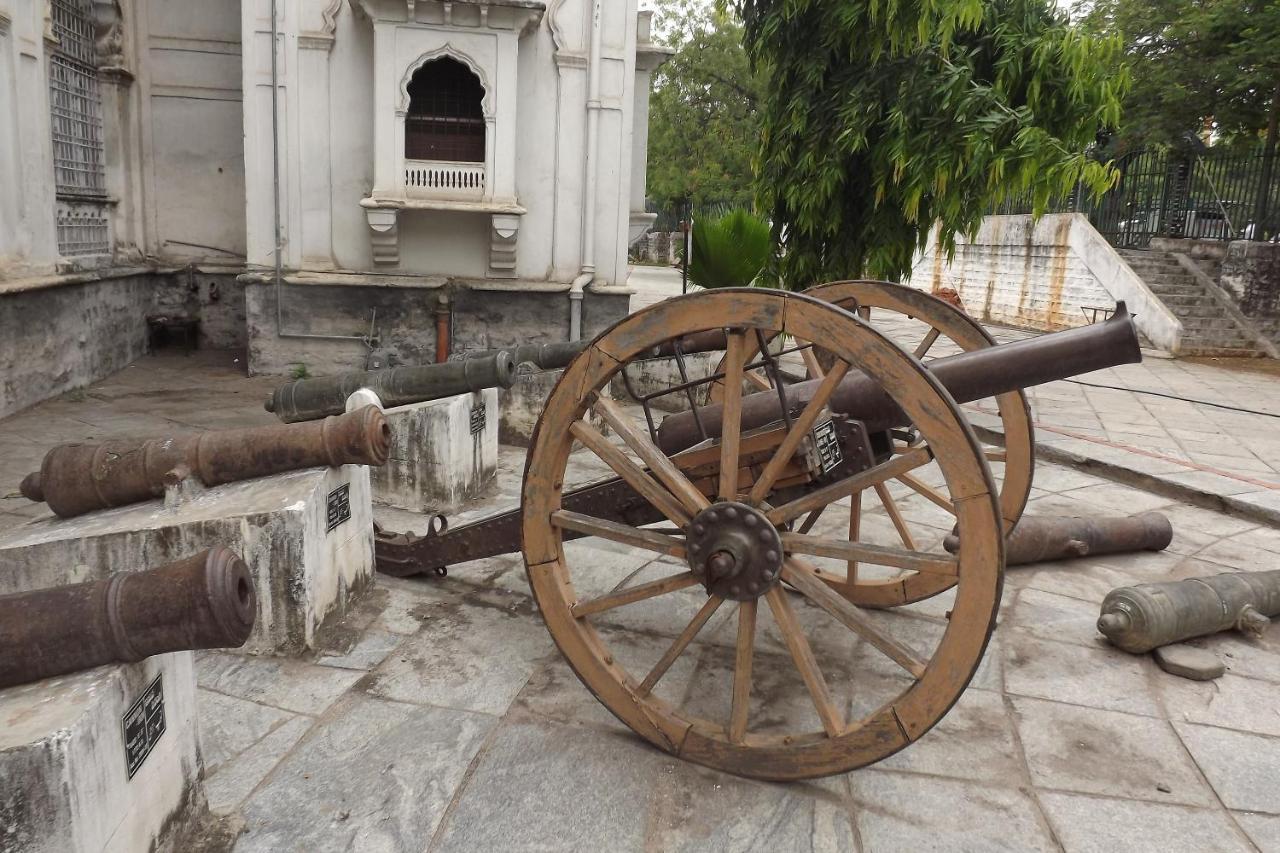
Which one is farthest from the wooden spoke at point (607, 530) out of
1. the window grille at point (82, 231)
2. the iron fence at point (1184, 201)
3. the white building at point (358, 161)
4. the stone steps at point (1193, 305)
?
the iron fence at point (1184, 201)

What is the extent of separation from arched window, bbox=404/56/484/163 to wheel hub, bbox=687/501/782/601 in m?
8.01

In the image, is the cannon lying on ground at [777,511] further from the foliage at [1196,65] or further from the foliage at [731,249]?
the foliage at [1196,65]

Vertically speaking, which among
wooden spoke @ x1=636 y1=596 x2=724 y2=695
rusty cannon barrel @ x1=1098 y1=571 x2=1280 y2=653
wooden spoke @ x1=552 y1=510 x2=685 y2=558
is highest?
wooden spoke @ x1=552 y1=510 x2=685 y2=558

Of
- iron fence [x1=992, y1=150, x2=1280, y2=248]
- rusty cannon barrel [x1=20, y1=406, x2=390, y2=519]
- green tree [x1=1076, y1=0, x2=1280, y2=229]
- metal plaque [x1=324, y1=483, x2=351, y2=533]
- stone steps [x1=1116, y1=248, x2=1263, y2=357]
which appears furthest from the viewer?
iron fence [x1=992, y1=150, x2=1280, y2=248]

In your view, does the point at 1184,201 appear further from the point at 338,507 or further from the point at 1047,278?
the point at 338,507

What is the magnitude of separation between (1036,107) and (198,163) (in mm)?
9122

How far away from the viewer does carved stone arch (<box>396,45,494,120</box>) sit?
9.45 m

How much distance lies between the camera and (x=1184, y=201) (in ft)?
53.9

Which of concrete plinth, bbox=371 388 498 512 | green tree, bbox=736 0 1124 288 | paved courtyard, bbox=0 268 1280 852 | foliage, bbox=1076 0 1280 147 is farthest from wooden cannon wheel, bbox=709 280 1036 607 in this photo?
foliage, bbox=1076 0 1280 147

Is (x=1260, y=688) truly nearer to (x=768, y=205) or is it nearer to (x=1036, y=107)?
(x=1036, y=107)

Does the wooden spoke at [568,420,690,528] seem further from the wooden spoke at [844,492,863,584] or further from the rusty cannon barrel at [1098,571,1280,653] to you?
the rusty cannon barrel at [1098,571,1280,653]

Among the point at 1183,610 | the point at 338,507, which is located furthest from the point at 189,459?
the point at 1183,610

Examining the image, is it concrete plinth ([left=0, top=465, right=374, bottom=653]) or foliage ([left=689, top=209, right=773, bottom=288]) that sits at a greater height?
foliage ([left=689, top=209, right=773, bottom=288])

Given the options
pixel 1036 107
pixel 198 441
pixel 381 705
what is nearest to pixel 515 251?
pixel 1036 107
